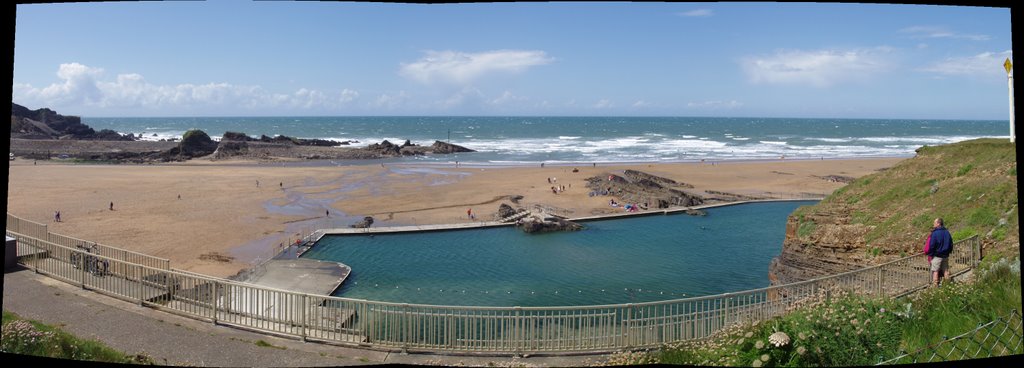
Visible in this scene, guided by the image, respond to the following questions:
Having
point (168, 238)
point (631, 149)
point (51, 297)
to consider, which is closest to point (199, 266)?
point (168, 238)

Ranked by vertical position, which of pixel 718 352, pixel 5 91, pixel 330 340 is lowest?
pixel 330 340

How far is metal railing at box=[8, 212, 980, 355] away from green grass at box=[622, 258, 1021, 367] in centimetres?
165

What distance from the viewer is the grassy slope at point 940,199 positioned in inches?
486

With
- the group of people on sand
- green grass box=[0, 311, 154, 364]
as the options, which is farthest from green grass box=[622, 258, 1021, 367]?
the group of people on sand

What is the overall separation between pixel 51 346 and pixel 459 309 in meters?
5.44

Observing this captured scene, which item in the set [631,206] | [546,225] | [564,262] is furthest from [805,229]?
[631,206]

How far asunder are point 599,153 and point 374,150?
27.6 m

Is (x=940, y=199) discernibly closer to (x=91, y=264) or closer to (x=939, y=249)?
(x=939, y=249)

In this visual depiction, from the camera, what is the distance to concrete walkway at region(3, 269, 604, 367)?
7.78 m

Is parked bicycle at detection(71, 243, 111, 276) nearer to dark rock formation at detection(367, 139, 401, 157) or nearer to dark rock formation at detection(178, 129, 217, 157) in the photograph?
dark rock formation at detection(367, 139, 401, 157)

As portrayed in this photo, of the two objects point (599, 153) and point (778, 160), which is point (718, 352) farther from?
point (599, 153)

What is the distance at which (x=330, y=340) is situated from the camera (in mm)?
8758

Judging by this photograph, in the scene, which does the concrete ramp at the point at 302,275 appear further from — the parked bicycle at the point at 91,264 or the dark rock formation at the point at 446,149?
the dark rock formation at the point at 446,149

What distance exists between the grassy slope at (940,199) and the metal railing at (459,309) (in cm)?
159
